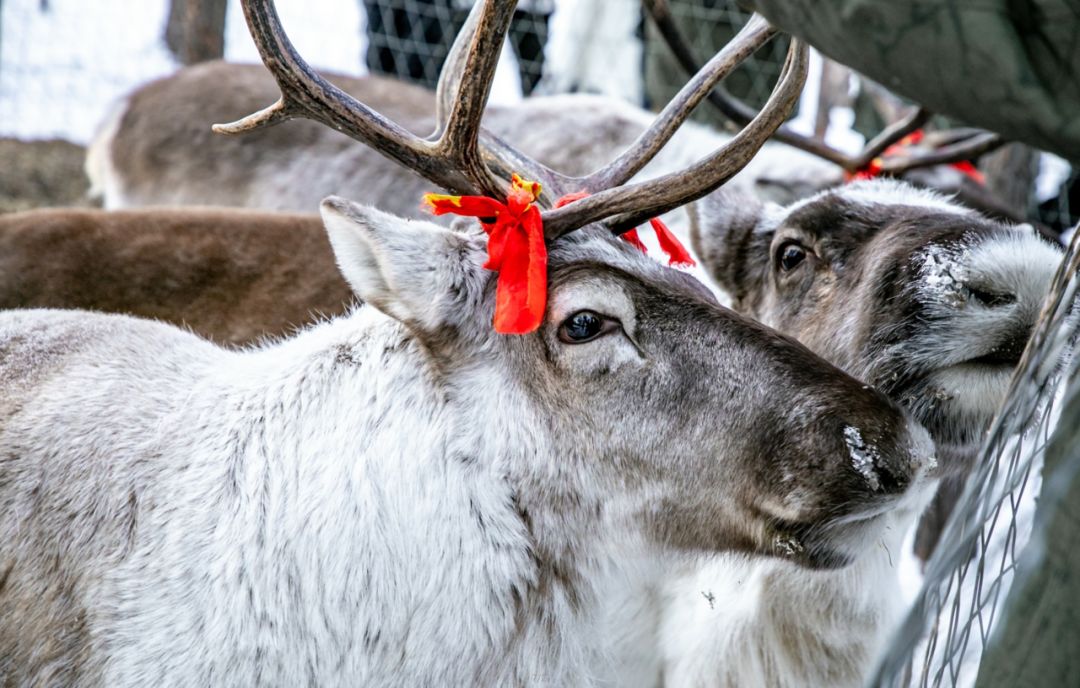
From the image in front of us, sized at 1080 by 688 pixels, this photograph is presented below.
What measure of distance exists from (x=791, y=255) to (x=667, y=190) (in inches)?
35.4

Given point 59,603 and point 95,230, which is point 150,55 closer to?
point 95,230

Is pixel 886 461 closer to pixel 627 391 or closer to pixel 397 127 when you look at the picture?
pixel 627 391

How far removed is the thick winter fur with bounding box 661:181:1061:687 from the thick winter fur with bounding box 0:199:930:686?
0.29m

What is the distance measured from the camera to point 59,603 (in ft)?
7.76

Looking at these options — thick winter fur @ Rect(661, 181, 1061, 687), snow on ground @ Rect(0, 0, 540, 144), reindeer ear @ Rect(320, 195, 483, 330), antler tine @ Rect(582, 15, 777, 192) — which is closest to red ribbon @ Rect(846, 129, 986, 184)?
thick winter fur @ Rect(661, 181, 1061, 687)

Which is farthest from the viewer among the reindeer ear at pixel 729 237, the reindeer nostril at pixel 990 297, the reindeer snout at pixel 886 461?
the reindeer ear at pixel 729 237

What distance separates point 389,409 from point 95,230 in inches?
85.9

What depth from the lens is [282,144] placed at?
643cm

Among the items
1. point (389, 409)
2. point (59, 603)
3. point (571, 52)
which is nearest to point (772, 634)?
point (389, 409)

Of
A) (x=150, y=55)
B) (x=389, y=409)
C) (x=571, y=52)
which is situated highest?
(x=389, y=409)

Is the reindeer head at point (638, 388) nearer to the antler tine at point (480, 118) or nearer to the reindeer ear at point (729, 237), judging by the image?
the antler tine at point (480, 118)

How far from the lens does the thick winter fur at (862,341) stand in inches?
106

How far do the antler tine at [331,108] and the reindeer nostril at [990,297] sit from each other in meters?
1.17

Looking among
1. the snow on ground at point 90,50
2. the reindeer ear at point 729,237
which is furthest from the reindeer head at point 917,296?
the snow on ground at point 90,50
